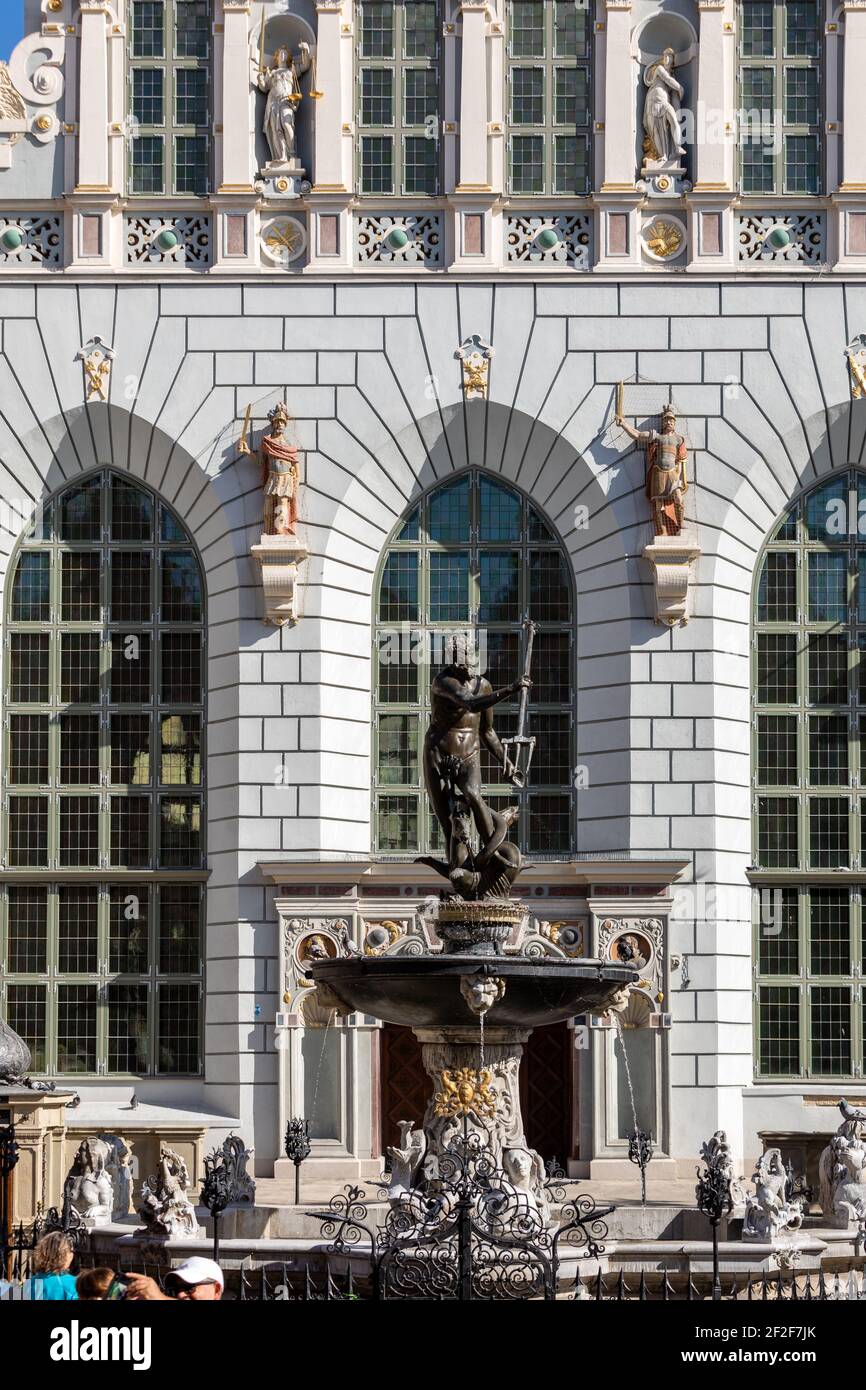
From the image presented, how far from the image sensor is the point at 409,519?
3991 centimetres

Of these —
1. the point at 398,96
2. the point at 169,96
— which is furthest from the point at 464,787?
the point at 169,96

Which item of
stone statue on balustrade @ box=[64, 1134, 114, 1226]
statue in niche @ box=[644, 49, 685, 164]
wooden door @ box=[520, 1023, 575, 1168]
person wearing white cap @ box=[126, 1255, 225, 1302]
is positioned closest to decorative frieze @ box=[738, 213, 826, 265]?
statue in niche @ box=[644, 49, 685, 164]

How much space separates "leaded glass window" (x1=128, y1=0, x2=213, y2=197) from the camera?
40.0 m

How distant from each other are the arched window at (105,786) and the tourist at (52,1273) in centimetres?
2301

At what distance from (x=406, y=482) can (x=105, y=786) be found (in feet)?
22.9

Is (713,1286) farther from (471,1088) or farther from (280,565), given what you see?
(280,565)

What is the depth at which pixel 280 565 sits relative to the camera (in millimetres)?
38531

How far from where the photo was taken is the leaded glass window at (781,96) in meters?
39.8

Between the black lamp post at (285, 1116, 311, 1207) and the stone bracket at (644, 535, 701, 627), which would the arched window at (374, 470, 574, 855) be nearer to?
the stone bracket at (644, 535, 701, 627)
